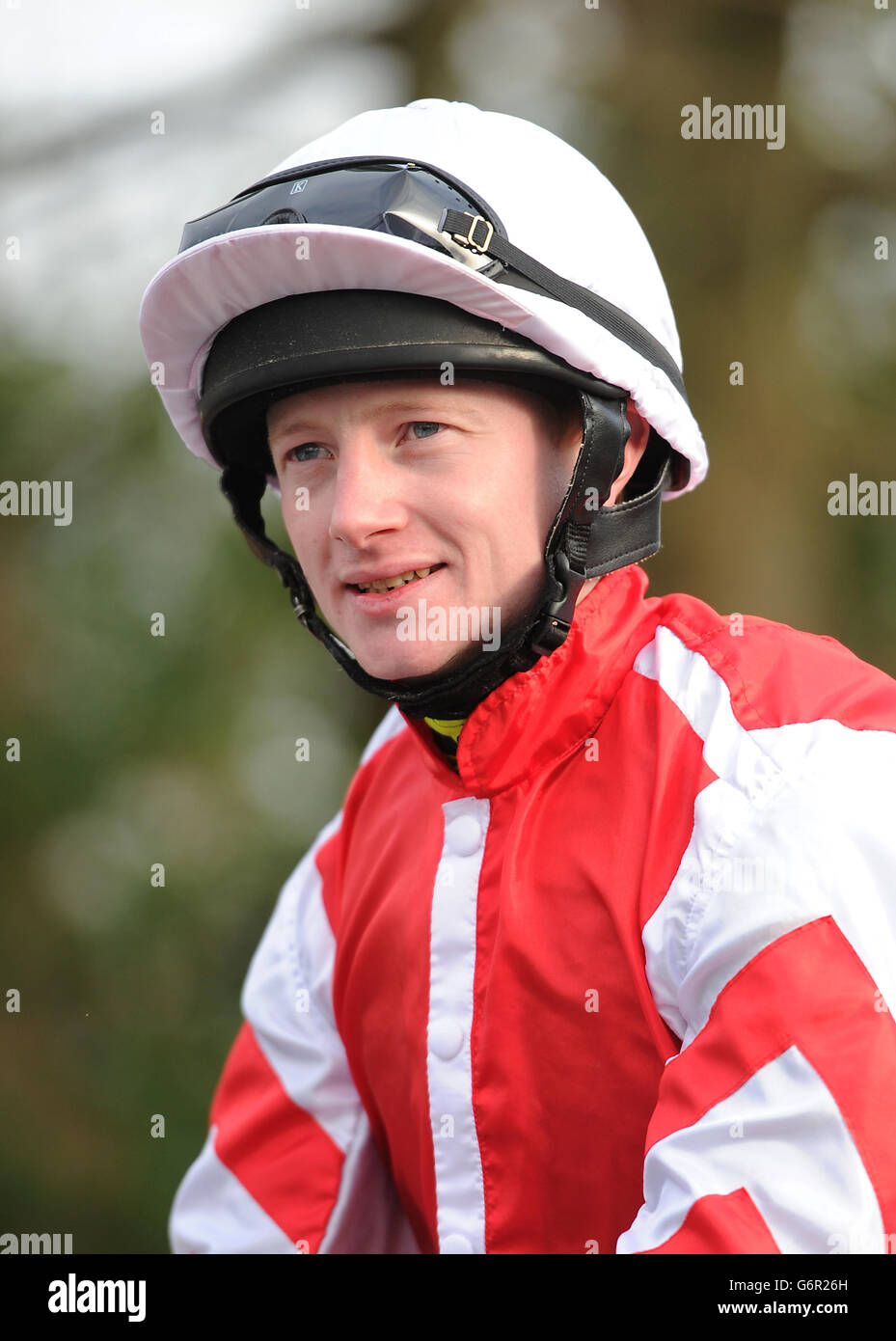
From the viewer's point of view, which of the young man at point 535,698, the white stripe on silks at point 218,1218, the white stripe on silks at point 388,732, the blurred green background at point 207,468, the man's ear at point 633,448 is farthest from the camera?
the blurred green background at point 207,468

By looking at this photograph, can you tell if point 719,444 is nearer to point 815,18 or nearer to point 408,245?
point 815,18

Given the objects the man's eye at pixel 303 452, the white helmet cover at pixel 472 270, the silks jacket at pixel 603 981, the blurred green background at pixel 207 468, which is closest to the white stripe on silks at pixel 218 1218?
the silks jacket at pixel 603 981

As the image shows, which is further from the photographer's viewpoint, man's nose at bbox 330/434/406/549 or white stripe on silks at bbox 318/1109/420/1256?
white stripe on silks at bbox 318/1109/420/1256

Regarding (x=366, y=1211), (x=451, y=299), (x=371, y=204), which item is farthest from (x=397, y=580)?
(x=366, y=1211)

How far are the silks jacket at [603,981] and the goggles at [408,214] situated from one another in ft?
1.35

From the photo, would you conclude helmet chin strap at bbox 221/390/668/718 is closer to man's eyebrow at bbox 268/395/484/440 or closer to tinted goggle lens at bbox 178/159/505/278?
man's eyebrow at bbox 268/395/484/440

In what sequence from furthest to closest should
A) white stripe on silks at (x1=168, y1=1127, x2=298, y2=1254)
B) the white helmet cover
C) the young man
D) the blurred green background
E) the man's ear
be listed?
the blurred green background < white stripe on silks at (x1=168, y1=1127, x2=298, y2=1254) < the man's ear < the white helmet cover < the young man

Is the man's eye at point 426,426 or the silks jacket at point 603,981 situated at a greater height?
the man's eye at point 426,426

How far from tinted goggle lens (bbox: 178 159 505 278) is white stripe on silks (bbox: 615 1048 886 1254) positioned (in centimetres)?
98

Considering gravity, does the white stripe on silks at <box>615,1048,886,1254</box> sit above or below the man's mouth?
below

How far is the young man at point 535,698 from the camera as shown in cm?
133

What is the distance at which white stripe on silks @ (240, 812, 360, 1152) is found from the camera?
194 cm

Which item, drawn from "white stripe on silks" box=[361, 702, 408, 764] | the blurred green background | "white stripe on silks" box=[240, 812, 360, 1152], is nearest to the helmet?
"white stripe on silks" box=[361, 702, 408, 764]

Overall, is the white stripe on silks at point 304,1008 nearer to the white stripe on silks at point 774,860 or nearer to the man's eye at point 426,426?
the white stripe on silks at point 774,860
